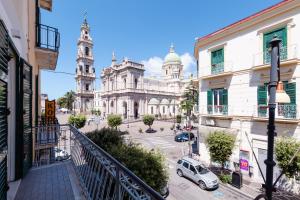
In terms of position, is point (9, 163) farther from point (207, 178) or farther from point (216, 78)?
point (216, 78)

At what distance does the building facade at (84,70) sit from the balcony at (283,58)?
53.5 metres

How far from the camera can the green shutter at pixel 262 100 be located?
12039mm

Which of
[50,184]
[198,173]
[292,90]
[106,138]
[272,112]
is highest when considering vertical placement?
[292,90]

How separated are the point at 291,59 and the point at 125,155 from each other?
11154 mm

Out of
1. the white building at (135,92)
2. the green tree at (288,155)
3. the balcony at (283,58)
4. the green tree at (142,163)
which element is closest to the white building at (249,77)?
the balcony at (283,58)

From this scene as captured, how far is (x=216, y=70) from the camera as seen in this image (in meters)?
15.3

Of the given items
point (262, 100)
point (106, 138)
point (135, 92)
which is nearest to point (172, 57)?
point (135, 92)

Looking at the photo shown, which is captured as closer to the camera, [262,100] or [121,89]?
[262,100]

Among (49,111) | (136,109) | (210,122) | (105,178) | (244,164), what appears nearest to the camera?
(105,178)

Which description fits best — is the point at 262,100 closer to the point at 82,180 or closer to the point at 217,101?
the point at 217,101

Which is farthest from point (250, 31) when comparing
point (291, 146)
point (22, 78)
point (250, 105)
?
point (22, 78)

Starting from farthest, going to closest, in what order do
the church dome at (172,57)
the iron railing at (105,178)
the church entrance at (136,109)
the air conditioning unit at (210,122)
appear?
1. the church dome at (172,57)
2. the church entrance at (136,109)
3. the air conditioning unit at (210,122)
4. the iron railing at (105,178)

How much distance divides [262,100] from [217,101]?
12.1 ft

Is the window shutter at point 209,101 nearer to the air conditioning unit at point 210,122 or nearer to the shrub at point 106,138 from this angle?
the air conditioning unit at point 210,122
